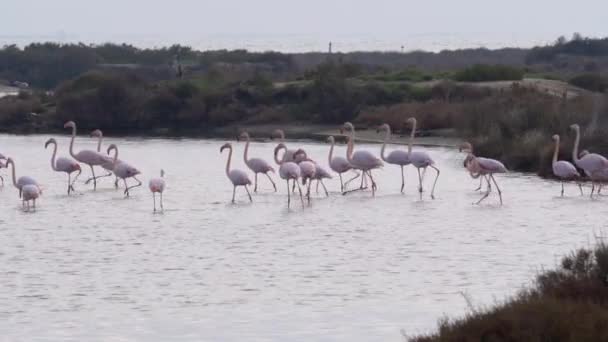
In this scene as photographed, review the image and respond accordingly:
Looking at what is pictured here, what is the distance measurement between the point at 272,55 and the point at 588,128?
48455mm

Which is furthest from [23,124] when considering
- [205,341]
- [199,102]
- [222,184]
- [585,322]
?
[585,322]

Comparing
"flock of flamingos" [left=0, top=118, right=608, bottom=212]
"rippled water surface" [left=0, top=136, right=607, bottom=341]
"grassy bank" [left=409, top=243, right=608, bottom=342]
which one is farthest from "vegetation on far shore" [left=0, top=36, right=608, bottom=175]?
"grassy bank" [left=409, top=243, right=608, bottom=342]

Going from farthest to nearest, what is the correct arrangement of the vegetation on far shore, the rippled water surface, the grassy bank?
the vegetation on far shore < the rippled water surface < the grassy bank

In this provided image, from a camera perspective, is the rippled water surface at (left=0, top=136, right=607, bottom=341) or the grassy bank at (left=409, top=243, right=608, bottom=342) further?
the rippled water surface at (left=0, top=136, right=607, bottom=341)

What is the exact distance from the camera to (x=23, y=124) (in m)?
42.8

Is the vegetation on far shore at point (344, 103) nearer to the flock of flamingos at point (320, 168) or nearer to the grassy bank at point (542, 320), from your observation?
the flock of flamingos at point (320, 168)

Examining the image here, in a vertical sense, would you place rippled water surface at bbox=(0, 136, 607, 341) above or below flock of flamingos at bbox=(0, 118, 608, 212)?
below

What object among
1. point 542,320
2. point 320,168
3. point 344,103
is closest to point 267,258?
point 320,168

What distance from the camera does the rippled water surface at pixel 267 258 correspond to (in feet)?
38.9

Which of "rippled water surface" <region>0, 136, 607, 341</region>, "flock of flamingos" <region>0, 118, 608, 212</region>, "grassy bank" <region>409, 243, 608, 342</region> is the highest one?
"grassy bank" <region>409, 243, 608, 342</region>

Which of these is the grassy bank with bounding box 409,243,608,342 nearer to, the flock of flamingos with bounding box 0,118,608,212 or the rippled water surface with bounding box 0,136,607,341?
the rippled water surface with bounding box 0,136,607,341

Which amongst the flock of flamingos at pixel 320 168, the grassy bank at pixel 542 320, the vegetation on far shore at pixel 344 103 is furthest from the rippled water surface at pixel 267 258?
the vegetation on far shore at pixel 344 103

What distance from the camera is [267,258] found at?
15.6 meters

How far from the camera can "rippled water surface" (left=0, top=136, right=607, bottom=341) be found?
38.9 ft
